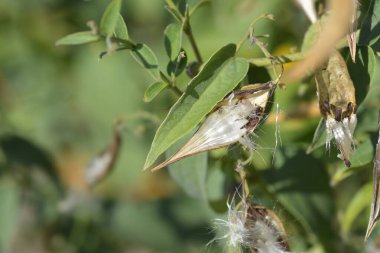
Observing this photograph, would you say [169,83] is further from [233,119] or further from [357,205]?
[357,205]

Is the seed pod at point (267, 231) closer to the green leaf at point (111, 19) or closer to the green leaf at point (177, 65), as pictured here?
the green leaf at point (177, 65)

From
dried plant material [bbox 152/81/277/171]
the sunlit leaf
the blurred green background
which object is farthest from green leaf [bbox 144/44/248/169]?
the sunlit leaf

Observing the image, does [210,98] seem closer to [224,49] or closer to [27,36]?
[224,49]

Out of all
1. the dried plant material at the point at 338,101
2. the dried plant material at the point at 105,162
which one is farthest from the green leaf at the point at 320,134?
the dried plant material at the point at 105,162

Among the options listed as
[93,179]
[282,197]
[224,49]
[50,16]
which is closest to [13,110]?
[50,16]

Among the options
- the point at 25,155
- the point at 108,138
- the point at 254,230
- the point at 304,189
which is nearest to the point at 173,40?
the point at 254,230
